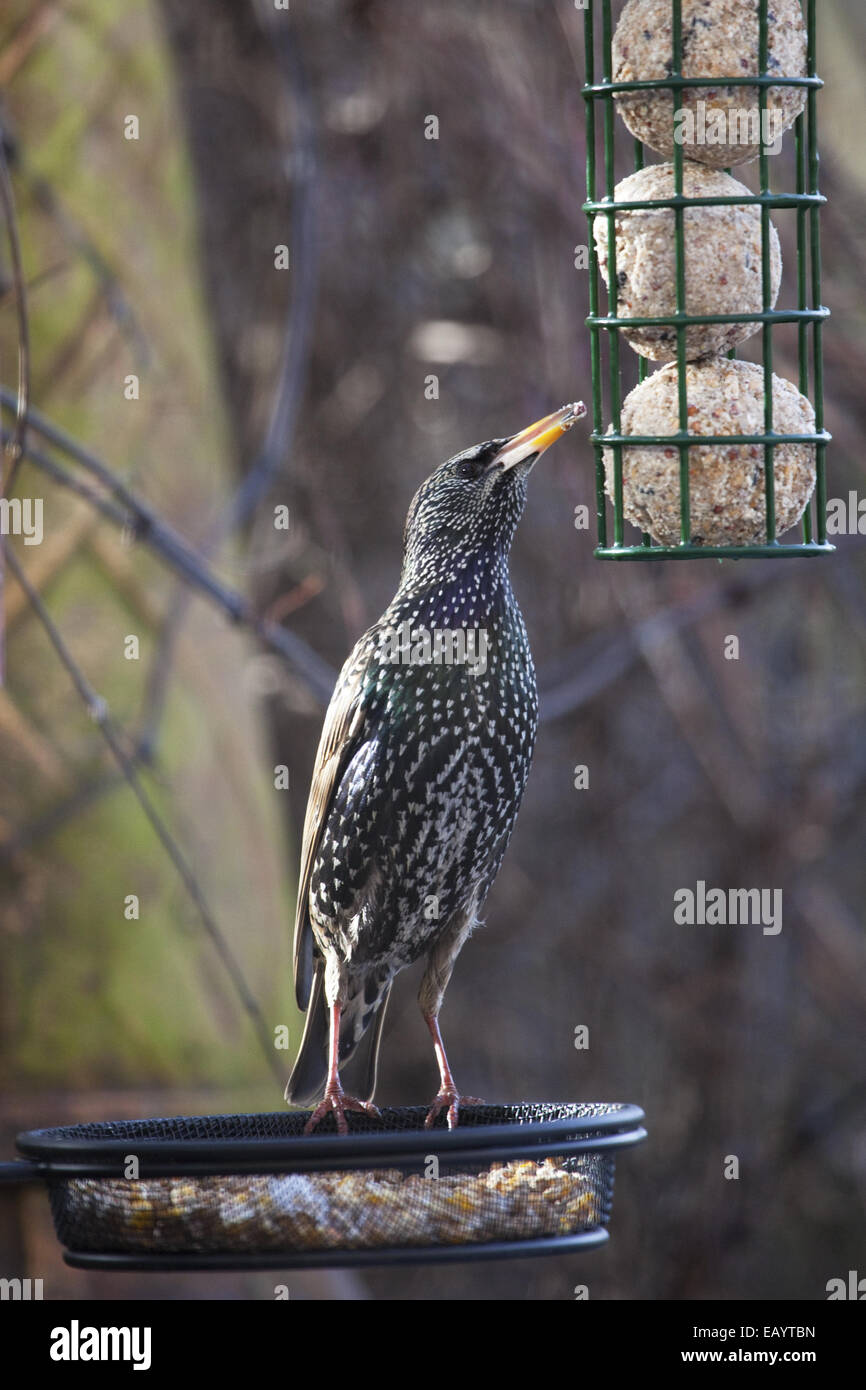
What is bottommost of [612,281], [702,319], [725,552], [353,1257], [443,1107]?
[353,1257]

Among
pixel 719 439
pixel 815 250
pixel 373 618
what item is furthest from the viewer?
pixel 373 618

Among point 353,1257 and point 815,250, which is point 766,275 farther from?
point 353,1257

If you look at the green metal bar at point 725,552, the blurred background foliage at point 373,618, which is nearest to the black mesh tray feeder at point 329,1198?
the green metal bar at point 725,552

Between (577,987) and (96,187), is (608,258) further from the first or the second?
(577,987)

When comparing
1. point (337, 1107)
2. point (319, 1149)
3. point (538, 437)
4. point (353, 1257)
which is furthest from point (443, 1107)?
point (538, 437)

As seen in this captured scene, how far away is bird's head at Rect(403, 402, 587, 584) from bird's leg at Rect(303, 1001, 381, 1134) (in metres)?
0.87

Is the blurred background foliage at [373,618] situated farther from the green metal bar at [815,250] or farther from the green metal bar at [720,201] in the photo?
the green metal bar at [720,201]

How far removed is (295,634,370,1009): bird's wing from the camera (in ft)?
10.9

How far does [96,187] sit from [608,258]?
255 cm

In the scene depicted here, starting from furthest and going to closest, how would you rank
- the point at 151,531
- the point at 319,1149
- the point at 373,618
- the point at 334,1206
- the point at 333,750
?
1. the point at 373,618
2. the point at 151,531
3. the point at 333,750
4. the point at 334,1206
5. the point at 319,1149

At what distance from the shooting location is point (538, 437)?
307 centimetres

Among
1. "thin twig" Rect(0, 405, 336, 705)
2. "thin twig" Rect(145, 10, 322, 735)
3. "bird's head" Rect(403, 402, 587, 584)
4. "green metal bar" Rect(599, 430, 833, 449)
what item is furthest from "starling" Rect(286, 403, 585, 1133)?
"thin twig" Rect(145, 10, 322, 735)

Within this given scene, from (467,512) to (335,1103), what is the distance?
109 cm
